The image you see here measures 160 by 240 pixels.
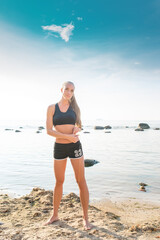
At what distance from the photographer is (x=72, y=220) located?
4441mm

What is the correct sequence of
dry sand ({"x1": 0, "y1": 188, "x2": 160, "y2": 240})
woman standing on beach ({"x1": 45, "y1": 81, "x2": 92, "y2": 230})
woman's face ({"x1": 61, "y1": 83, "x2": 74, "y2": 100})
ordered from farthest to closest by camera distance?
woman's face ({"x1": 61, "y1": 83, "x2": 74, "y2": 100}) < woman standing on beach ({"x1": 45, "y1": 81, "x2": 92, "y2": 230}) < dry sand ({"x1": 0, "y1": 188, "x2": 160, "y2": 240})

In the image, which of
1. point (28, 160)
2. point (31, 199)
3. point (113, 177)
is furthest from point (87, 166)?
point (31, 199)

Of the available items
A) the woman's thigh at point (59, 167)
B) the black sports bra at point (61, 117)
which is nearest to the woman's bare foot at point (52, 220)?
the woman's thigh at point (59, 167)

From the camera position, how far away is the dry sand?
379cm

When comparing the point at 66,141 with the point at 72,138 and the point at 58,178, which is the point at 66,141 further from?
the point at 58,178

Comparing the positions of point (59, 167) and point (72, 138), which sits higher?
point (72, 138)

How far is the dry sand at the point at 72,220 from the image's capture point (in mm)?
3785

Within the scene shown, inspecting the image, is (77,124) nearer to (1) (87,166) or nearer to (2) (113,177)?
(2) (113,177)

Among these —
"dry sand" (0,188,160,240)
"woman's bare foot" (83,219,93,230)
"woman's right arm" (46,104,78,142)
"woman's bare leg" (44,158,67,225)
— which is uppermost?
"woman's right arm" (46,104,78,142)

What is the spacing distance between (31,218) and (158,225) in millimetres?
2920

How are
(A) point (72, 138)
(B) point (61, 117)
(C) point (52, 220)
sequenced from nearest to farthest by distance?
(A) point (72, 138)
(B) point (61, 117)
(C) point (52, 220)

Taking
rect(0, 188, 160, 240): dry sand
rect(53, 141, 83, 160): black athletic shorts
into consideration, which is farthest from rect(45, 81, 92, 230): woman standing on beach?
rect(0, 188, 160, 240): dry sand

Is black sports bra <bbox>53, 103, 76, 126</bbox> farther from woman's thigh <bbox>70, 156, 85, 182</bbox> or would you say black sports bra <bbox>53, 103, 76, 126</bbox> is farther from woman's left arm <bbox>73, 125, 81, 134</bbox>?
woman's thigh <bbox>70, 156, 85, 182</bbox>

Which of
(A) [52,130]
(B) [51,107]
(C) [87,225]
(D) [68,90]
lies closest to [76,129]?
(A) [52,130]
